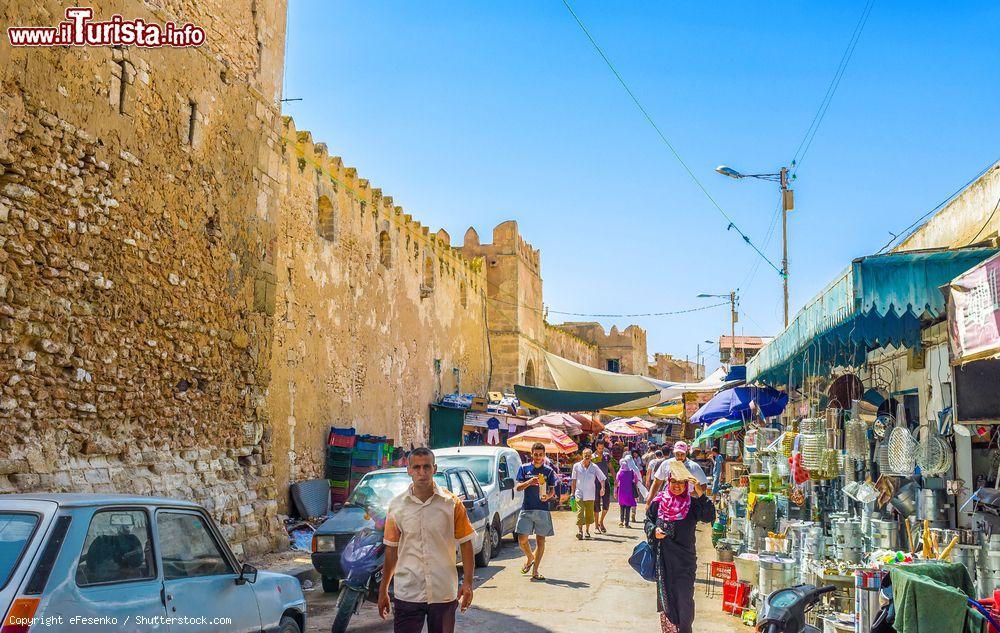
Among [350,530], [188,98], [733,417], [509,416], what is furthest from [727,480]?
[188,98]

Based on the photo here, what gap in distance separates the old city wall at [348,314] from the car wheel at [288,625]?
8550mm

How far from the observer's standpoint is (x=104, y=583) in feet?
12.1

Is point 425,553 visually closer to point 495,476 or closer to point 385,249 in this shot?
point 495,476

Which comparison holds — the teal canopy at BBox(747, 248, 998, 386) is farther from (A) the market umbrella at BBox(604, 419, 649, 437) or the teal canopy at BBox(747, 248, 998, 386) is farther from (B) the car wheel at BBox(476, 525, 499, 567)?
(A) the market umbrella at BBox(604, 419, 649, 437)

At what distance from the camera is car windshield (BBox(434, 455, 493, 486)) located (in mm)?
11922

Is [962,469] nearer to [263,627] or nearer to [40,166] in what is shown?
[263,627]

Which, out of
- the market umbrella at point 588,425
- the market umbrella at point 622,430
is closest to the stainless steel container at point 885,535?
the market umbrella at point 622,430

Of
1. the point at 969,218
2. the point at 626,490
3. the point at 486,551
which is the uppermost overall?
the point at 969,218

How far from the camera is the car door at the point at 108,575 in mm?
3455

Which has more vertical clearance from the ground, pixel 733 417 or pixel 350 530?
pixel 733 417

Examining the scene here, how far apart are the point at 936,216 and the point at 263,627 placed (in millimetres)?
7238

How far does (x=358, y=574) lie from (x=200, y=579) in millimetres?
2678

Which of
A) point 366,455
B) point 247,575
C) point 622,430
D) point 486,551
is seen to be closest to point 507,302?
point 622,430

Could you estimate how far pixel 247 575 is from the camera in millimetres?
4773
